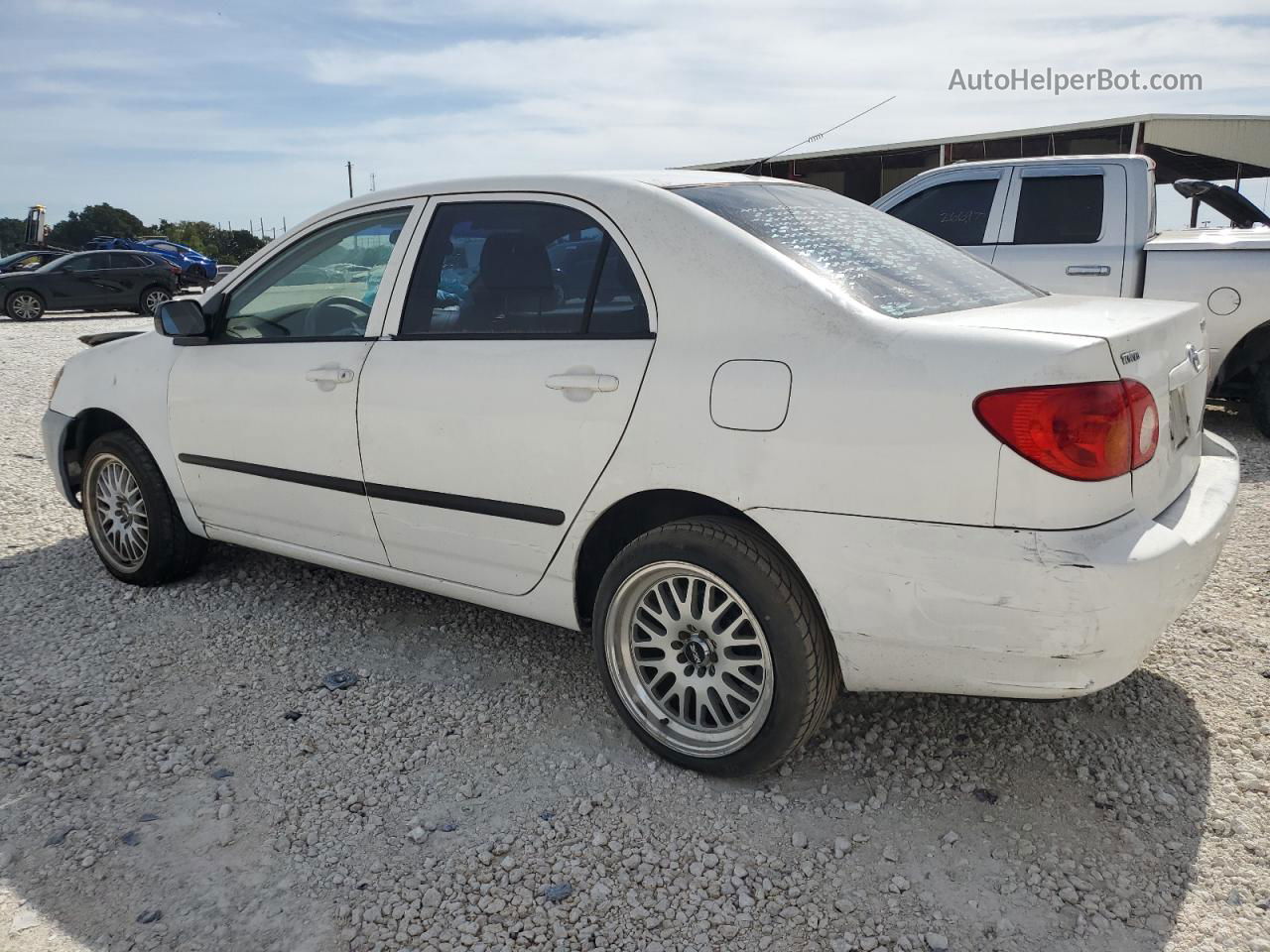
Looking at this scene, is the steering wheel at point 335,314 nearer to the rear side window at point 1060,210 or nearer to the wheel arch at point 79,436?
the wheel arch at point 79,436

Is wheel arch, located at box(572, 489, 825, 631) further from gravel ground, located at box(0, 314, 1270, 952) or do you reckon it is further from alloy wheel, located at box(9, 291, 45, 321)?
alloy wheel, located at box(9, 291, 45, 321)

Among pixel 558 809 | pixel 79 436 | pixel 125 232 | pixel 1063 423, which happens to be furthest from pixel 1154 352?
pixel 125 232

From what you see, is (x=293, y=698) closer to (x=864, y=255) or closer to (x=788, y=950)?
(x=788, y=950)

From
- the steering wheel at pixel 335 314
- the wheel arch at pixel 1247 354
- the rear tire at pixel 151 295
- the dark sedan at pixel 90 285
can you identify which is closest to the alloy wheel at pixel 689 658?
the steering wheel at pixel 335 314

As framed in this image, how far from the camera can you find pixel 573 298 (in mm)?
2994

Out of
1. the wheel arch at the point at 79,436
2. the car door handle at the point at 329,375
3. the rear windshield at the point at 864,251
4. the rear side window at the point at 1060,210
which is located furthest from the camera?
the rear side window at the point at 1060,210

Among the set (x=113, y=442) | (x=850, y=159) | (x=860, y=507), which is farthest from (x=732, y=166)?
(x=860, y=507)

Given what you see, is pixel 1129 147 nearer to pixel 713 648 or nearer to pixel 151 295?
pixel 713 648

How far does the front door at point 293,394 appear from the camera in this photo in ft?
11.4

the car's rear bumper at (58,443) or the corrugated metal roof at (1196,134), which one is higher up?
the corrugated metal roof at (1196,134)

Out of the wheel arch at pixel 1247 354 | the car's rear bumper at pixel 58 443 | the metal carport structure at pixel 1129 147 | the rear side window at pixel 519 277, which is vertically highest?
the metal carport structure at pixel 1129 147

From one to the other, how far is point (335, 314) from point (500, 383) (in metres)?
0.96

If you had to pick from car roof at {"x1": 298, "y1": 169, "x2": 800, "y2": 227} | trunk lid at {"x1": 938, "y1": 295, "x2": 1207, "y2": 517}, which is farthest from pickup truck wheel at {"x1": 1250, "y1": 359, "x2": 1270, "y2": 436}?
car roof at {"x1": 298, "y1": 169, "x2": 800, "y2": 227}

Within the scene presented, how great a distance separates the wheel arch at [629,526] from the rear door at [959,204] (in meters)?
5.05
